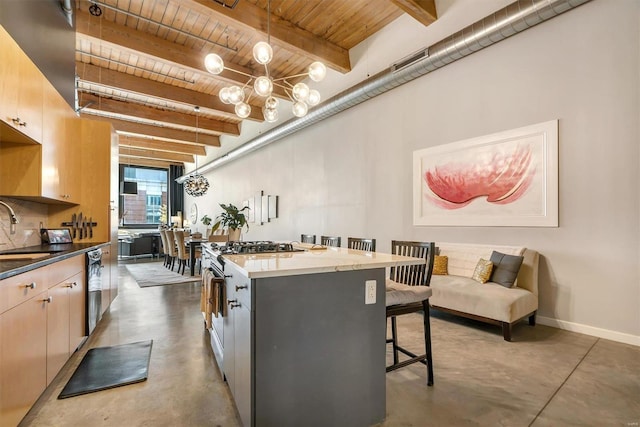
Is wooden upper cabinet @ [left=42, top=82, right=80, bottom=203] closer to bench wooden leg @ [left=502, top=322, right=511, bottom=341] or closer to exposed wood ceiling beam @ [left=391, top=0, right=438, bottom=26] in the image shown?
exposed wood ceiling beam @ [left=391, top=0, right=438, bottom=26]

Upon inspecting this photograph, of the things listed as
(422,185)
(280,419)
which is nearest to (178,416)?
(280,419)

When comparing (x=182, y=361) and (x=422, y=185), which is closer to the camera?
(x=182, y=361)

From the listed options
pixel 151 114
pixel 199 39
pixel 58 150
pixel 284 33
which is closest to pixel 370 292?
pixel 58 150

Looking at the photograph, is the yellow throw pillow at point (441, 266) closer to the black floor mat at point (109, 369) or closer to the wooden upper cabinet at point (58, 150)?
the black floor mat at point (109, 369)

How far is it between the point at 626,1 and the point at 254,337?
4175mm

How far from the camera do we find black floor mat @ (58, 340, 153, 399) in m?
2.14

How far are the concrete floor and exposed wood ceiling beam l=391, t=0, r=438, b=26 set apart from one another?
3612mm

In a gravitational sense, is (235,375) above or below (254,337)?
below

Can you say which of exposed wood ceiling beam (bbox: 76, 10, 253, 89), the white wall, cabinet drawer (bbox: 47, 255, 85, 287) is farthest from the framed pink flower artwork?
cabinet drawer (bbox: 47, 255, 85, 287)

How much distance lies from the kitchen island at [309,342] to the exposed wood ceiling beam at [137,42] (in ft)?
13.5

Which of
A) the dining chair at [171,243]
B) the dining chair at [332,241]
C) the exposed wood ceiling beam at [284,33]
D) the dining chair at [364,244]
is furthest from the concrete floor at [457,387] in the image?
the dining chair at [171,243]

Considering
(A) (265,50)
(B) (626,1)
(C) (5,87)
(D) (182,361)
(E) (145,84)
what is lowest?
(D) (182,361)

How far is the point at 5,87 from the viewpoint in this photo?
6.11 ft

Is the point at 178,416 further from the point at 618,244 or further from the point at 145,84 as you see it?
the point at 145,84
